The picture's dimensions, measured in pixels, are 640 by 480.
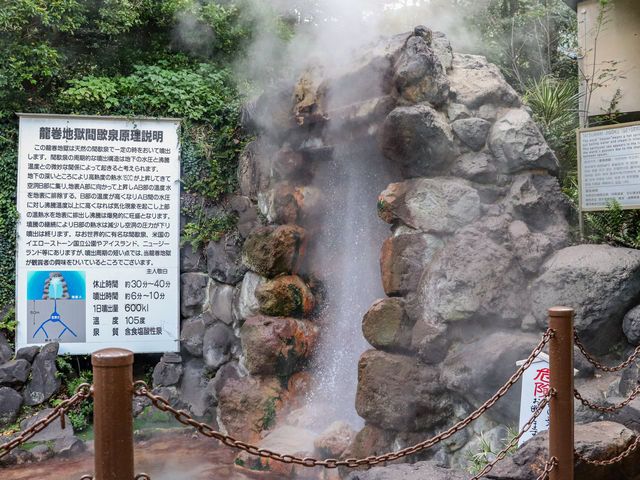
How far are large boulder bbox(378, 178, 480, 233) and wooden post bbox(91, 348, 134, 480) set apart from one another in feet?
12.2

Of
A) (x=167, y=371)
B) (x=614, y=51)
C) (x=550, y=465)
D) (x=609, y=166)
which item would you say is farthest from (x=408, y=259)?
(x=614, y=51)

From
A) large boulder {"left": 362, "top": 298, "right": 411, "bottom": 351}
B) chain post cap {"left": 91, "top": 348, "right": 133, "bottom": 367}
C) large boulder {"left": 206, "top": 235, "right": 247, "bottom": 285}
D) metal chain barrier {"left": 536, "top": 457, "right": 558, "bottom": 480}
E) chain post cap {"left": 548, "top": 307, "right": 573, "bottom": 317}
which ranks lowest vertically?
metal chain barrier {"left": 536, "top": 457, "right": 558, "bottom": 480}

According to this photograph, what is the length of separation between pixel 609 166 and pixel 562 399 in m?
3.12

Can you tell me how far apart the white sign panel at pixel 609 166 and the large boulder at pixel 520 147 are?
303 millimetres

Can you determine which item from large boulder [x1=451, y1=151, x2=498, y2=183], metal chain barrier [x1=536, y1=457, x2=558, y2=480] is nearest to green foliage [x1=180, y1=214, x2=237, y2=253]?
large boulder [x1=451, y1=151, x2=498, y2=183]

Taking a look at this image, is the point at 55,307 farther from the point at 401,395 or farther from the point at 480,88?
the point at 480,88

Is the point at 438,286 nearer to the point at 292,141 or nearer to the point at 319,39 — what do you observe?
the point at 292,141

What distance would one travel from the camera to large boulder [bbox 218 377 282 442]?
634 centimetres

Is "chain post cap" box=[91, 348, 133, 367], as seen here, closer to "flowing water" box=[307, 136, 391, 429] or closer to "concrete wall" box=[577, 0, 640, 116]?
"flowing water" box=[307, 136, 391, 429]

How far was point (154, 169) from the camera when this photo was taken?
788 centimetres

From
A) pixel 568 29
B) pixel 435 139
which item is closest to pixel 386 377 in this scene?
pixel 435 139

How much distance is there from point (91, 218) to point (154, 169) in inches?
43.4

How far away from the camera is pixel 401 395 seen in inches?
187

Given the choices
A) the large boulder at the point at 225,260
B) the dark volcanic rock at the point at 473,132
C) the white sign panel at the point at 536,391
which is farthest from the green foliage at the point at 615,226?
the large boulder at the point at 225,260
